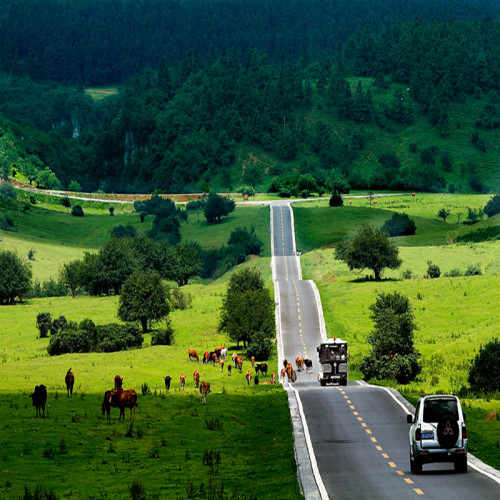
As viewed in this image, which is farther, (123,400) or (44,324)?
(44,324)

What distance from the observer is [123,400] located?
4494cm

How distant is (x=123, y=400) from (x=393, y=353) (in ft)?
92.7

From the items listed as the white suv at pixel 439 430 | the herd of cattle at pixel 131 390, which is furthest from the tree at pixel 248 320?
the white suv at pixel 439 430

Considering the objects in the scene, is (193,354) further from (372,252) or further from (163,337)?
(372,252)

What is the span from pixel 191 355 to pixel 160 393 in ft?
76.6

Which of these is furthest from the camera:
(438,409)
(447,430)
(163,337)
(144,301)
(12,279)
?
(12,279)

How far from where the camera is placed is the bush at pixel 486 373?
5825cm

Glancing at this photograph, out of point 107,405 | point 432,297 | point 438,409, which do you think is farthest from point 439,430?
point 432,297

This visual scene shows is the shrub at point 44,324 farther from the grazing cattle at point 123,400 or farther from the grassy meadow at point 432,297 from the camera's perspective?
the grazing cattle at point 123,400

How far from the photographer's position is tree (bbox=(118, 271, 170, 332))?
99.9 metres

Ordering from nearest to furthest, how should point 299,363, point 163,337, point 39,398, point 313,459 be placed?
1. point 313,459
2. point 39,398
3. point 299,363
4. point 163,337

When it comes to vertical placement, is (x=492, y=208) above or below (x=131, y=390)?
above

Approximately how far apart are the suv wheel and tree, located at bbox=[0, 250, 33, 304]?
102 metres

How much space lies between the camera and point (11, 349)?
92.1 meters
